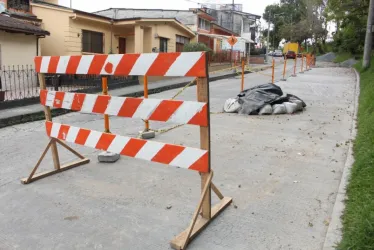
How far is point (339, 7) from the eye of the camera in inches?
918

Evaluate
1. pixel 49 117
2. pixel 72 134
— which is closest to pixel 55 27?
pixel 49 117

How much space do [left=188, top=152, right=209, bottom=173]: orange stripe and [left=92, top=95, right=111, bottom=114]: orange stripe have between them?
50.8 inches

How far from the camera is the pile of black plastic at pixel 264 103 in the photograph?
29.9 ft

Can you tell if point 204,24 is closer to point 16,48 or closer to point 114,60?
point 16,48

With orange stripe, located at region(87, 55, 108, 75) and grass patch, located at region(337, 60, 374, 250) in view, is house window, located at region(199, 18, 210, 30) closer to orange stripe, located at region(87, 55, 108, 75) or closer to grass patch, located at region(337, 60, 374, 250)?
grass patch, located at region(337, 60, 374, 250)

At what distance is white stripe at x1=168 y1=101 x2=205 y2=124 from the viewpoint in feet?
10.4

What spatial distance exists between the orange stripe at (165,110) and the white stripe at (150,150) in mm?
284

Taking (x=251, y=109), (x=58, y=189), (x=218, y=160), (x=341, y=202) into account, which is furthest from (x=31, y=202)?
(x=251, y=109)

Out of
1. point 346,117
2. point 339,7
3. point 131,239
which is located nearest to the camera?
point 131,239

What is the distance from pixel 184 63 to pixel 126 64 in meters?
0.77

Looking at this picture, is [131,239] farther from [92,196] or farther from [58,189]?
[58,189]

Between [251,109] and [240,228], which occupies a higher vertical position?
[251,109]

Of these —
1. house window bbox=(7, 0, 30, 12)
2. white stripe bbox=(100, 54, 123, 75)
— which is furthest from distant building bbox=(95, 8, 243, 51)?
white stripe bbox=(100, 54, 123, 75)

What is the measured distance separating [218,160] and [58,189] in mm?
2395
